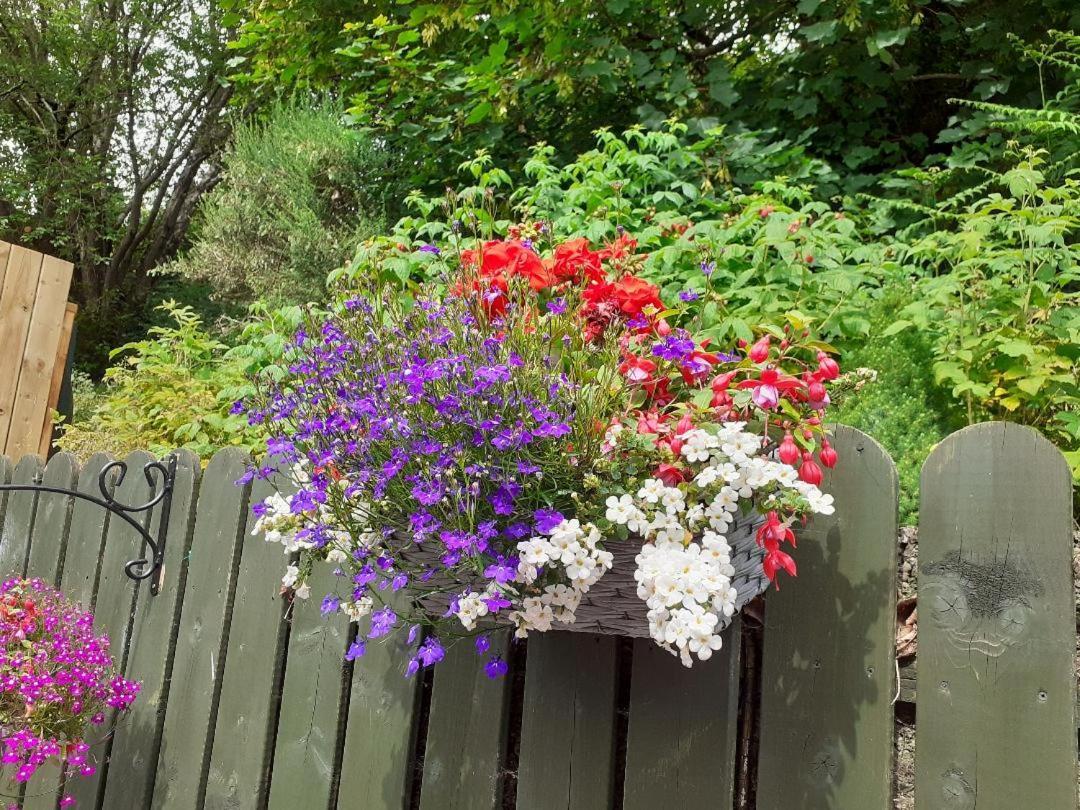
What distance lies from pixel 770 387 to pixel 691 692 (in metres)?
0.62

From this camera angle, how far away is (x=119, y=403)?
4.40m

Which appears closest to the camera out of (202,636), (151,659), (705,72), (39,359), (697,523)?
(697,523)

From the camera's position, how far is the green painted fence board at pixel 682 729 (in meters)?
1.54

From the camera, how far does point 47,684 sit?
7.00 feet

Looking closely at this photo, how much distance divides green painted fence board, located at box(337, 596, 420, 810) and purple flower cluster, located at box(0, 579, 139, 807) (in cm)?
79

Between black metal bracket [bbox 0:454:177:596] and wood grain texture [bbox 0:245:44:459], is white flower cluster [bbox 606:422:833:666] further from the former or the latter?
wood grain texture [bbox 0:245:44:459]

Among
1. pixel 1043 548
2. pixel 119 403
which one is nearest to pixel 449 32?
pixel 119 403

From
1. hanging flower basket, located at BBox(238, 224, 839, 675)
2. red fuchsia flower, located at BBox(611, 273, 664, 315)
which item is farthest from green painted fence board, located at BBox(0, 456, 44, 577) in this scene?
red fuchsia flower, located at BBox(611, 273, 664, 315)

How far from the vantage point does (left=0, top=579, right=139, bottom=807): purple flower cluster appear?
2102mm

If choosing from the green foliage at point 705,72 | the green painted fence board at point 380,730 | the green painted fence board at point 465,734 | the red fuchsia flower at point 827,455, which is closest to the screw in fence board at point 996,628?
the red fuchsia flower at point 827,455

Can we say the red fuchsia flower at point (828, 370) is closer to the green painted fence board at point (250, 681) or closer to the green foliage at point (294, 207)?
the green painted fence board at point (250, 681)

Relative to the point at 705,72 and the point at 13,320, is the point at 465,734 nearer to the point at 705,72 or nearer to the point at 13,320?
the point at 13,320

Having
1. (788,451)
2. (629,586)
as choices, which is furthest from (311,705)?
(788,451)

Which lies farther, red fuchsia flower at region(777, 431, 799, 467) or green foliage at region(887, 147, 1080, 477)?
green foliage at region(887, 147, 1080, 477)
